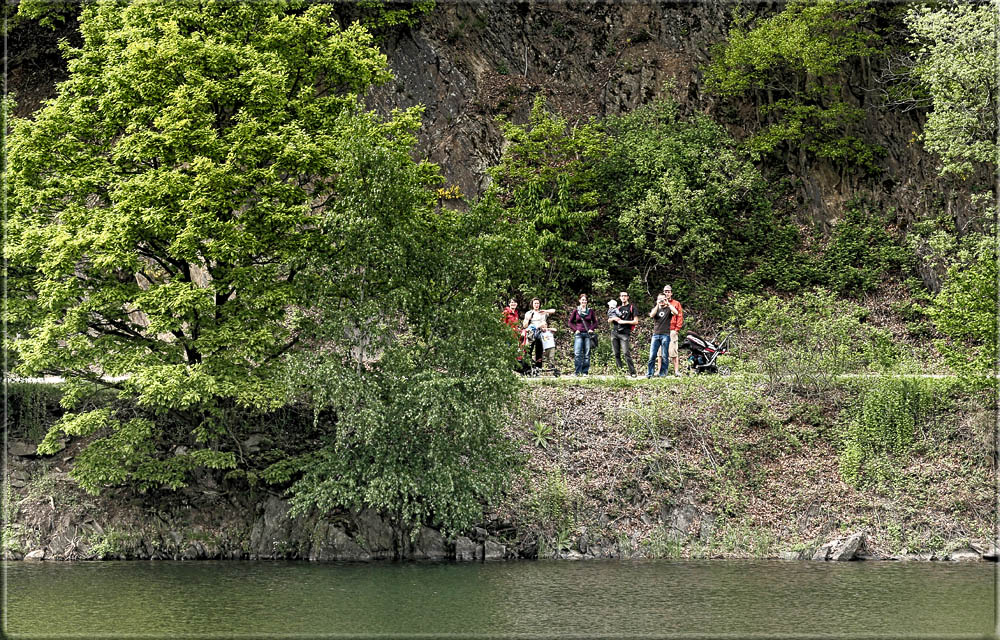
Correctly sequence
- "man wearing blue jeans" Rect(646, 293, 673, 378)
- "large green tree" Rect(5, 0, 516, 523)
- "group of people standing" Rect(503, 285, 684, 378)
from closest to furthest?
"large green tree" Rect(5, 0, 516, 523) < "man wearing blue jeans" Rect(646, 293, 673, 378) < "group of people standing" Rect(503, 285, 684, 378)

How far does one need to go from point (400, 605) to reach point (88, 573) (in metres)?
7.06

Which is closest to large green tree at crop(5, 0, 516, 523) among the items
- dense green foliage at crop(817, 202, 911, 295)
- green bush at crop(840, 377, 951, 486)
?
green bush at crop(840, 377, 951, 486)

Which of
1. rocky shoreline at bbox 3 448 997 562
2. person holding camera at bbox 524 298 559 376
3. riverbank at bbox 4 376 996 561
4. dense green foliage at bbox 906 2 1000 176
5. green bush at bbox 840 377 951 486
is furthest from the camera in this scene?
dense green foliage at bbox 906 2 1000 176

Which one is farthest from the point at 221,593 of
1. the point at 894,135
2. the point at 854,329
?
the point at 894,135

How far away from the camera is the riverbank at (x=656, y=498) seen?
21.5 m

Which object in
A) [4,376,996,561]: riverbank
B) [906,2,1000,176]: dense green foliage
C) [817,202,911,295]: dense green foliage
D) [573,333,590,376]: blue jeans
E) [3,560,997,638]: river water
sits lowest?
A: [3,560,997,638]: river water

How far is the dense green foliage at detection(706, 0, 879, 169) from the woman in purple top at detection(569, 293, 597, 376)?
1434cm

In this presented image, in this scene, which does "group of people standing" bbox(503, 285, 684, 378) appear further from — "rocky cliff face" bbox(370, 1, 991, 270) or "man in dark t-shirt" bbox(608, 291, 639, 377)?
"rocky cliff face" bbox(370, 1, 991, 270)

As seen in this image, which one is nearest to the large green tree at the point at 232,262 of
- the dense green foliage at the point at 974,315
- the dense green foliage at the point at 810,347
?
the dense green foliage at the point at 810,347

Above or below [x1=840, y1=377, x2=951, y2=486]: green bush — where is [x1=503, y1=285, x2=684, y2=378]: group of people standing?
above

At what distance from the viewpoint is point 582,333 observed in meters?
27.6

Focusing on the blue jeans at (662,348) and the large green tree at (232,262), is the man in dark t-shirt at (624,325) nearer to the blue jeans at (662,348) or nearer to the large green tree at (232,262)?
the blue jeans at (662,348)

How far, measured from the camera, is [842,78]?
39312 mm

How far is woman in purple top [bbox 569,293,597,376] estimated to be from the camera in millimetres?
27469
